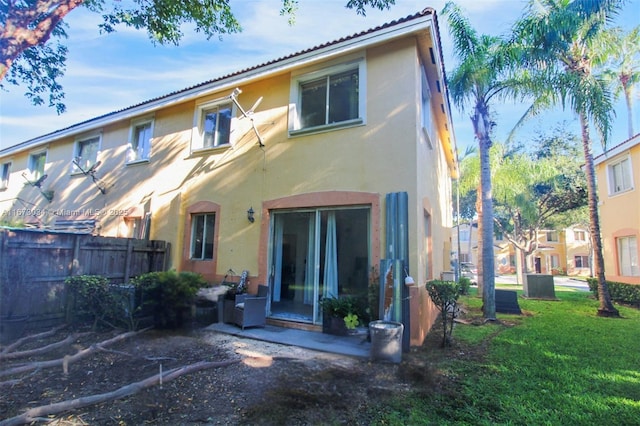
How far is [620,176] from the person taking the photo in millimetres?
15023

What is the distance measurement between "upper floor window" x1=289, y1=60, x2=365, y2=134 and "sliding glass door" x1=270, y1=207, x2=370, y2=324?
7.39 feet

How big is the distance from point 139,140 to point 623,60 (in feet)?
68.2

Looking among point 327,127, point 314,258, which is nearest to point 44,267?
point 314,258

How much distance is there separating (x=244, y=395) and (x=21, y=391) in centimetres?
297

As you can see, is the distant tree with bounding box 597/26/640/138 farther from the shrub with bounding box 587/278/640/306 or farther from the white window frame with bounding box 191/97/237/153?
the white window frame with bounding box 191/97/237/153

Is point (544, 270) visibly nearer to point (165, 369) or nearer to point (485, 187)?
point (485, 187)

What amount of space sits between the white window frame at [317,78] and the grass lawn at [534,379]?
17.6 ft

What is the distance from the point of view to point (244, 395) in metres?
4.26

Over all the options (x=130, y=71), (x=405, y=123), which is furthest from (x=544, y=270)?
(x=130, y=71)

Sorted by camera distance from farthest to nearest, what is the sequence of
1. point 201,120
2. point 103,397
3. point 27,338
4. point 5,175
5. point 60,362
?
point 5,175
point 201,120
point 27,338
point 60,362
point 103,397

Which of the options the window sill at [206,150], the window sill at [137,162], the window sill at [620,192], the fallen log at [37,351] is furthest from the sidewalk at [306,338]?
the window sill at [620,192]

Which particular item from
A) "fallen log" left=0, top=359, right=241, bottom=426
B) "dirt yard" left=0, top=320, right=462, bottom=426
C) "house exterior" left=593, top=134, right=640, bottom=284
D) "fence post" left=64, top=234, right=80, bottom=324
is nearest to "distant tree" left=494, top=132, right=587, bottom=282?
"house exterior" left=593, top=134, right=640, bottom=284

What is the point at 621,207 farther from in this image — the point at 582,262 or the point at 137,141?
the point at 582,262

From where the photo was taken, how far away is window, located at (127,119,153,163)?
12.0m
